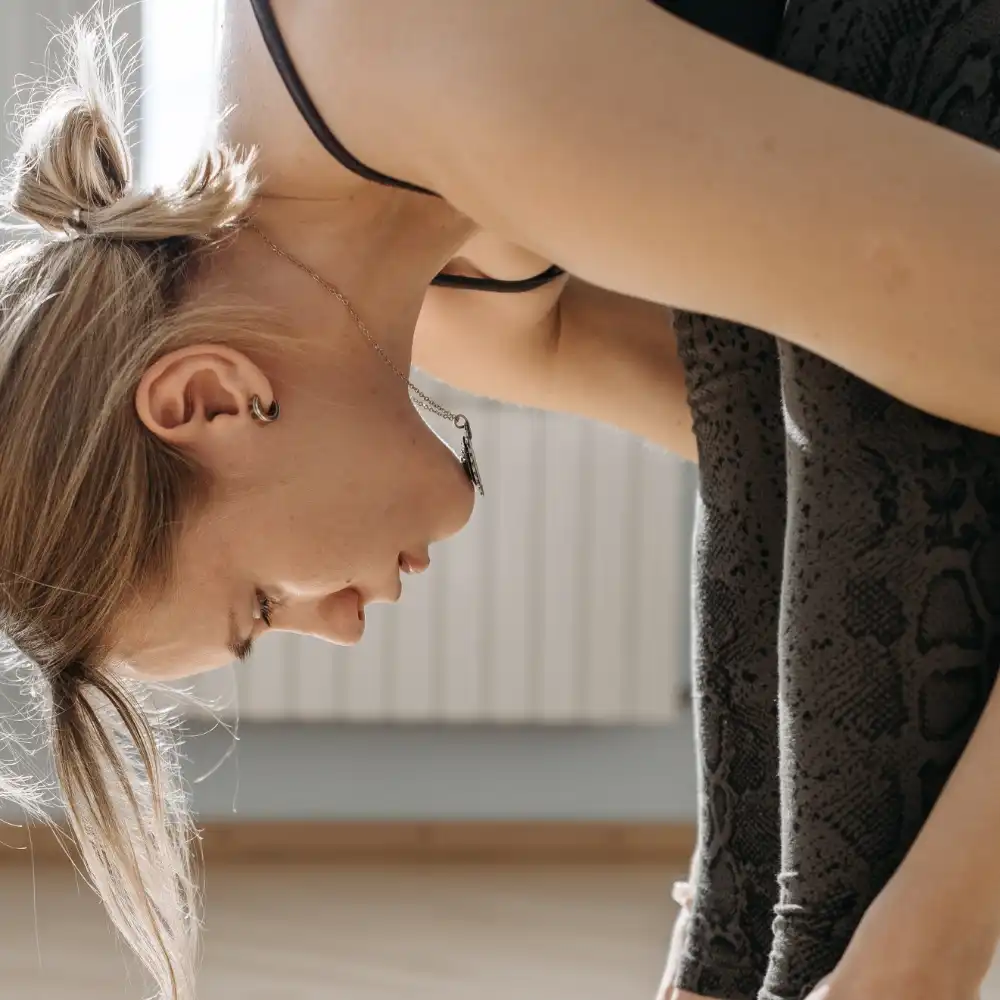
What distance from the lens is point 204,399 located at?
76cm

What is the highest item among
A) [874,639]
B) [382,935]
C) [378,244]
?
[378,244]

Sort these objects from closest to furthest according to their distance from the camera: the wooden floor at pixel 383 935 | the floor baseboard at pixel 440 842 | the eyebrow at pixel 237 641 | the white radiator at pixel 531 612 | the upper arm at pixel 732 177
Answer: the upper arm at pixel 732 177 < the eyebrow at pixel 237 641 < the wooden floor at pixel 383 935 < the white radiator at pixel 531 612 < the floor baseboard at pixel 440 842

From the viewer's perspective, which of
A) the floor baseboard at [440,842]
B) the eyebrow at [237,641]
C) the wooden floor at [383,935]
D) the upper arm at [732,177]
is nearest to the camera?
the upper arm at [732,177]

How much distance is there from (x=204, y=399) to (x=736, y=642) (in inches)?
12.1

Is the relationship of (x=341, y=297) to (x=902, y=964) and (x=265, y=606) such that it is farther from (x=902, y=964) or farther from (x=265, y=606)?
(x=902, y=964)

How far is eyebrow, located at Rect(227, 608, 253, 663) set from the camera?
0.81m

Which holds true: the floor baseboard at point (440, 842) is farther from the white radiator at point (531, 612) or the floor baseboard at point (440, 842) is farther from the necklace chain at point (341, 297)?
the necklace chain at point (341, 297)

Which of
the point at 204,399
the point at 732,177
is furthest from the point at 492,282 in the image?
the point at 732,177

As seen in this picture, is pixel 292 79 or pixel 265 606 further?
pixel 265 606

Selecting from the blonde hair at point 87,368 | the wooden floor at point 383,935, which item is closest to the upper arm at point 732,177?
the blonde hair at point 87,368

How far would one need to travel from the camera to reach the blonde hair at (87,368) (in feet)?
2.42

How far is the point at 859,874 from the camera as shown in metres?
0.59

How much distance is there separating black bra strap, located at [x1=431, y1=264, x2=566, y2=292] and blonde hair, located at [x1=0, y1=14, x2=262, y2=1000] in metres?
0.20

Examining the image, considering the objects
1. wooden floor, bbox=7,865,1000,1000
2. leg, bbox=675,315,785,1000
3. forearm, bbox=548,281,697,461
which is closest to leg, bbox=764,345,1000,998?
leg, bbox=675,315,785,1000
